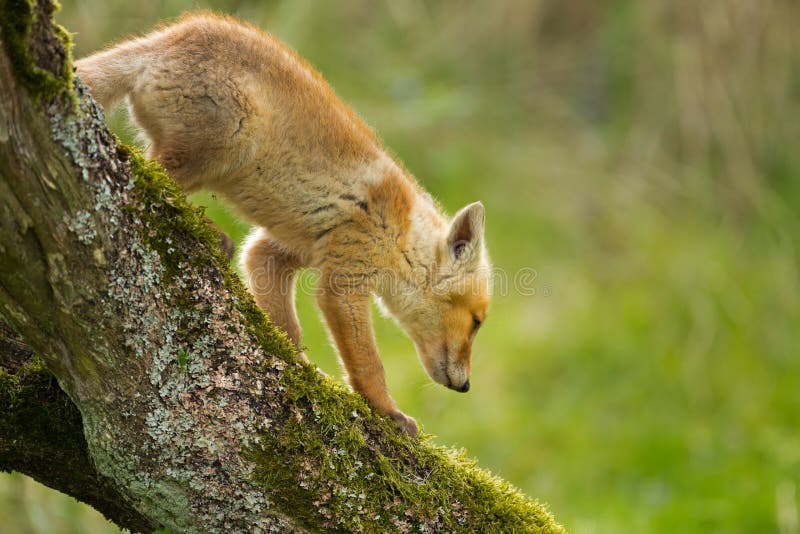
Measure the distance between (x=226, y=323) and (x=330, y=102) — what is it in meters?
2.35

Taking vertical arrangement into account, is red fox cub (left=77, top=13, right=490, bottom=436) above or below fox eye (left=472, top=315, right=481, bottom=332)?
below

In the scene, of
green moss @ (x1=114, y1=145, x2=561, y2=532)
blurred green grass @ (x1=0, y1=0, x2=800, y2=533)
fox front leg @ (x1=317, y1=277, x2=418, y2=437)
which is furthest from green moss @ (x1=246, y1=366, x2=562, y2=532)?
blurred green grass @ (x1=0, y1=0, x2=800, y2=533)

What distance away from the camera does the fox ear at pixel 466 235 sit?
588 cm

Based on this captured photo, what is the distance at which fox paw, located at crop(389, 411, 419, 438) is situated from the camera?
4.68 meters

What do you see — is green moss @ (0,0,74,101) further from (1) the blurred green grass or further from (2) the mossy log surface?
(1) the blurred green grass

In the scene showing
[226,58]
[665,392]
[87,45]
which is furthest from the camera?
[665,392]

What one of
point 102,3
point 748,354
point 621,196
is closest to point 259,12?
point 102,3

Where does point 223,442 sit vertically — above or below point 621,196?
below

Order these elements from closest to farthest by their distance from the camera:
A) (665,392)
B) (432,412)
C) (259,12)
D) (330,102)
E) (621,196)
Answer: (330,102) < (259,12) < (432,412) < (665,392) < (621,196)

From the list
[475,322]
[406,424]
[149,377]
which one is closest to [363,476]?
[406,424]

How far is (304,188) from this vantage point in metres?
5.50

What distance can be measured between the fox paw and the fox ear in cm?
150

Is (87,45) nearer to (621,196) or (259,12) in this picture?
(259,12)

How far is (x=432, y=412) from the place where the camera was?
416 inches
